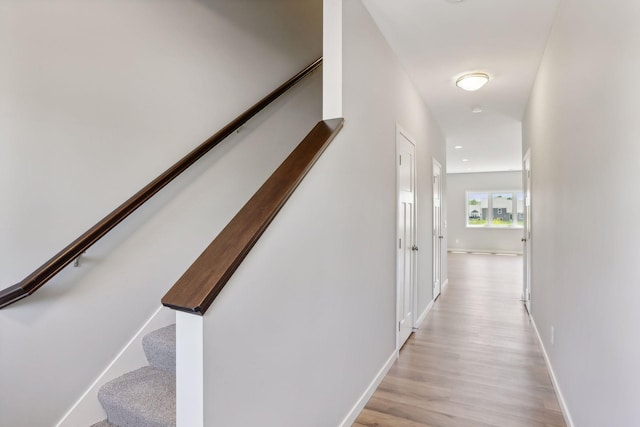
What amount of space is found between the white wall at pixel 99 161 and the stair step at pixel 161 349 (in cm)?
14

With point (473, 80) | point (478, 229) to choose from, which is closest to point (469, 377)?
point (473, 80)

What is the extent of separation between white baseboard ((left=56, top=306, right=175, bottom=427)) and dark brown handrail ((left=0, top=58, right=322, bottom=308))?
598mm

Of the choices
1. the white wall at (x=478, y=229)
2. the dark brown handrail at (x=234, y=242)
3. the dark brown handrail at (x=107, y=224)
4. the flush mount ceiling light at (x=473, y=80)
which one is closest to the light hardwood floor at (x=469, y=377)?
the dark brown handrail at (x=234, y=242)

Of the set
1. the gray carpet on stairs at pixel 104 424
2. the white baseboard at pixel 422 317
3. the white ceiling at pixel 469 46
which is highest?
the white ceiling at pixel 469 46

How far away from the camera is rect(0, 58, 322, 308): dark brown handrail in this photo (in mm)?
1419

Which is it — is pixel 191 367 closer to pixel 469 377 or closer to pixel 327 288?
pixel 327 288

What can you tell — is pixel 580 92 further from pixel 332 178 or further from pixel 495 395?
pixel 495 395

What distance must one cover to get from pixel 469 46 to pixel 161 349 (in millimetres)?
3080

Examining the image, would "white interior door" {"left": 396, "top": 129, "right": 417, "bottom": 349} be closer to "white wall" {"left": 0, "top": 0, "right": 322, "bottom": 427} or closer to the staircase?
"white wall" {"left": 0, "top": 0, "right": 322, "bottom": 427}

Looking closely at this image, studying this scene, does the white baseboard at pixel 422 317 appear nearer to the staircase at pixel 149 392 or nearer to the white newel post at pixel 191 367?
the staircase at pixel 149 392

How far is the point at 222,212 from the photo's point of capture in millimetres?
2479

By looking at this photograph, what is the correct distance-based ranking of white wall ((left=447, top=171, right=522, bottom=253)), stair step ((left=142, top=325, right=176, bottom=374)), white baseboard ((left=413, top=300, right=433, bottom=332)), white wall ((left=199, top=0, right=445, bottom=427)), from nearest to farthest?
white wall ((left=199, top=0, right=445, bottom=427))
stair step ((left=142, top=325, right=176, bottom=374))
white baseboard ((left=413, top=300, right=433, bottom=332))
white wall ((left=447, top=171, right=522, bottom=253))

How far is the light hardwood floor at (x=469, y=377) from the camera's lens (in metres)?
2.24

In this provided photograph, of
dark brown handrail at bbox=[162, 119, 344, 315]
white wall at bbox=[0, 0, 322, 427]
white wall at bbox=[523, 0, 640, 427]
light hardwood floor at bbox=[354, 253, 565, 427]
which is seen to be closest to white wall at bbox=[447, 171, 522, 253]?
light hardwood floor at bbox=[354, 253, 565, 427]
